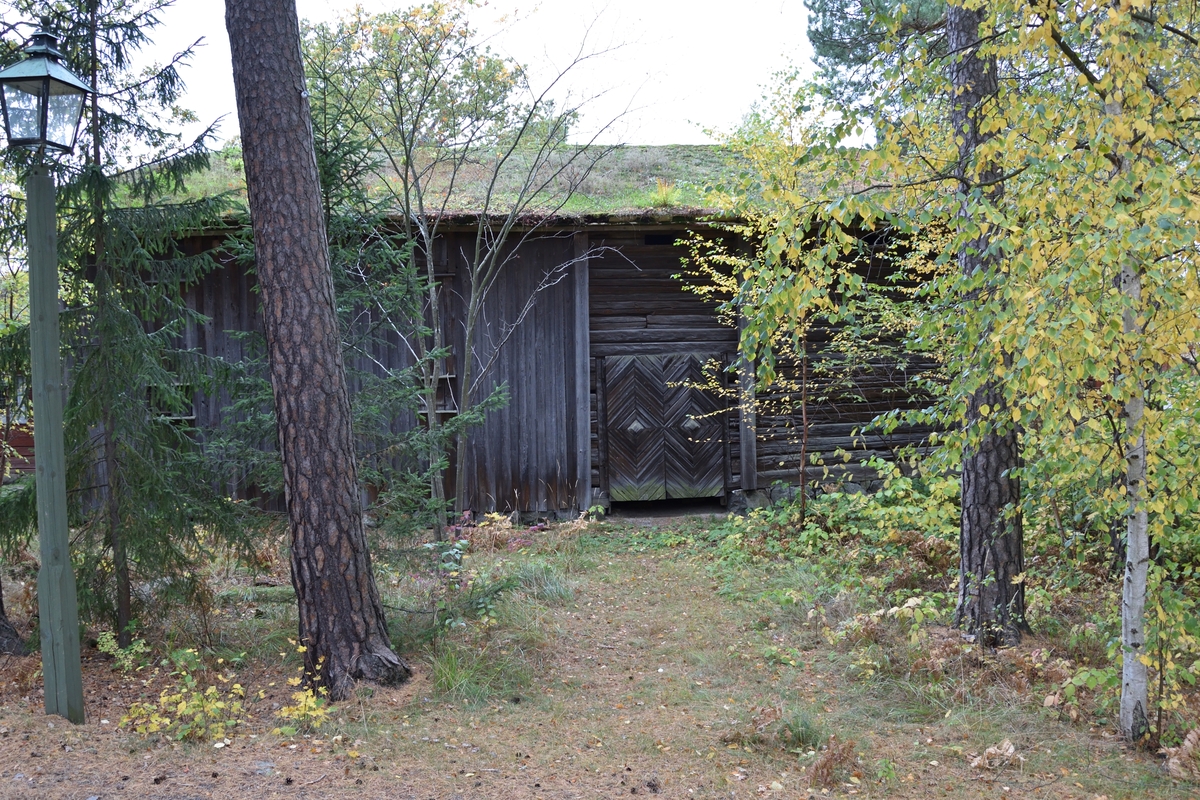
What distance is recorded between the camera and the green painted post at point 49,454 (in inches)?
173

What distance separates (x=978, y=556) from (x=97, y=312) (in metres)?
6.09

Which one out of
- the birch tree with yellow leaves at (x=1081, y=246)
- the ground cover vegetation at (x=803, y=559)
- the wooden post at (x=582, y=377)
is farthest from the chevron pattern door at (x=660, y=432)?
the birch tree with yellow leaves at (x=1081, y=246)

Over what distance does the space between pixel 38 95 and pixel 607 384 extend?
792 centimetres

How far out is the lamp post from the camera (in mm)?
4383

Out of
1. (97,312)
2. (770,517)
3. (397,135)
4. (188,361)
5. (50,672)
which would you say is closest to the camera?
(50,672)

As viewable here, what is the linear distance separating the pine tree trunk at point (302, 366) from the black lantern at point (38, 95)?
987 millimetres

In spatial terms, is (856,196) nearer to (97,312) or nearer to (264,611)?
(97,312)

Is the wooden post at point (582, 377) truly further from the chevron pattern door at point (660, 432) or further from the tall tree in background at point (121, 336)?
the tall tree in background at point (121, 336)

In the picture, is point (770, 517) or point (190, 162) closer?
point (190, 162)

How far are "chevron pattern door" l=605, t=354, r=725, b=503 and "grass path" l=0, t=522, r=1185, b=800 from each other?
5.49 meters

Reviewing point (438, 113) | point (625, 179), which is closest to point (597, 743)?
point (438, 113)

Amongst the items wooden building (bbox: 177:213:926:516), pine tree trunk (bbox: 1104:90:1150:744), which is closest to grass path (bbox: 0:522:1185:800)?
pine tree trunk (bbox: 1104:90:1150:744)

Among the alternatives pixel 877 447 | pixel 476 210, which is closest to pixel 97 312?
pixel 476 210

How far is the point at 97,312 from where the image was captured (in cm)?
553
